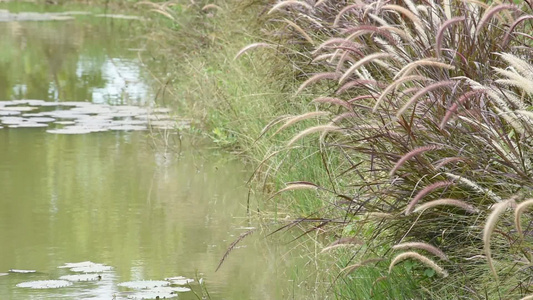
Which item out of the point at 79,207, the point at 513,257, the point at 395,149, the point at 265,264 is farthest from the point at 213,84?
the point at 513,257

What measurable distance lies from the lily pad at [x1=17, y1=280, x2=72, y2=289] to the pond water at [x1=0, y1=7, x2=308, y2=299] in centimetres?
2

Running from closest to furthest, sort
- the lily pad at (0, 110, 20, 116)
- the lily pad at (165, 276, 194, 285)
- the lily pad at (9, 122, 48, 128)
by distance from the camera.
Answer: the lily pad at (165, 276, 194, 285)
the lily pad at (9, 122, 48, 128)
the lily pad at (0, 110, 20, 116)

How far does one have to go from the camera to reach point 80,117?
35.0 ft

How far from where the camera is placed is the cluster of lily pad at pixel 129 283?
17.0 feet

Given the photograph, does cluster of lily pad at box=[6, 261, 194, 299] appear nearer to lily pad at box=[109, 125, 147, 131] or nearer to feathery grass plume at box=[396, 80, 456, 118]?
feathery grass plume at box=[396, 80, 456, 118]

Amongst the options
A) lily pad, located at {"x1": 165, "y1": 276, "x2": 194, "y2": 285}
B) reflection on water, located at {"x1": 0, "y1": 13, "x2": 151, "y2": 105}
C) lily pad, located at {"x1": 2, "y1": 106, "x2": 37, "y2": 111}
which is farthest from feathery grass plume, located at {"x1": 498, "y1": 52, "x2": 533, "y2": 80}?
reflection on water, located at {"x1": 0, "y1": 13, "x2": 151, "y2": 105}

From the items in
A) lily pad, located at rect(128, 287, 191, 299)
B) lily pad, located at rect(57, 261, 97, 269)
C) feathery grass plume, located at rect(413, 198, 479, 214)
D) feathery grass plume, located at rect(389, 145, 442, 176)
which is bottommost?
lily pad, located at rect(57, 261, 97, 269)

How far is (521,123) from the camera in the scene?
3.83 metres

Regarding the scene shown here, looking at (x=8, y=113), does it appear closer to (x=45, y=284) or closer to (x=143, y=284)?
(x=45, y=284)

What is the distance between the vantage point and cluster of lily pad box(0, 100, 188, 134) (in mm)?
10086

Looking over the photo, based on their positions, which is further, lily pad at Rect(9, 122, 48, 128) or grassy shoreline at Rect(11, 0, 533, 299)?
lily pad at Rect(9, 122, 48, 128)

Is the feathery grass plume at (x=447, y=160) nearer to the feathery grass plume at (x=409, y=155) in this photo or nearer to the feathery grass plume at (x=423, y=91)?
the feathery grass plume at (x=409, y=155)

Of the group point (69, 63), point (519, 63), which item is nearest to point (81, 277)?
point (519, 63)

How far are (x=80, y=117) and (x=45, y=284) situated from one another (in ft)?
18.2
